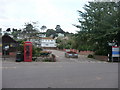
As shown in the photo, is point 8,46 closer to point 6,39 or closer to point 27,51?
point 6,39

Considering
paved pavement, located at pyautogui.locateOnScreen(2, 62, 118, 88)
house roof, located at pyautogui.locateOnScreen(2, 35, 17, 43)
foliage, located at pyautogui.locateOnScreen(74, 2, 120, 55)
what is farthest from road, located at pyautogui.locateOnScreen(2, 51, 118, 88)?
house roof, located at pyautogui.locateOnScreen(2, 35, 17, 43)

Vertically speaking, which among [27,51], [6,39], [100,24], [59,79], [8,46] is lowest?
[59,79]

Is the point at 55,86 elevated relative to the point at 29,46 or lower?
lower

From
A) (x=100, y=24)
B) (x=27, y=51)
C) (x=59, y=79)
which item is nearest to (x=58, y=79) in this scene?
(x=59, y=79)

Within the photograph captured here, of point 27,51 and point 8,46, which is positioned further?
point 8,46

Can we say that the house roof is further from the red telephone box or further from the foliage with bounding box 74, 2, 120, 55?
the foliage with bounding box 74, 2, 120, 55

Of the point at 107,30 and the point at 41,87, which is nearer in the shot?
the point at 41,87

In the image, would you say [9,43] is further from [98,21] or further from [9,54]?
[98,21]

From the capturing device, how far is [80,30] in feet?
83.5

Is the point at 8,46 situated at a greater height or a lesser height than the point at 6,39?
lesser

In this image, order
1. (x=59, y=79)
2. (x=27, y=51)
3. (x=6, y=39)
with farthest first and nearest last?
1. (x=6, y=39)
2. (x=27, y=51)
3. (x=59, y=79)

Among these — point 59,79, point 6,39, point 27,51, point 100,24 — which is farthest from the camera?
point 6,39

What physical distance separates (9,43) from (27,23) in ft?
15.3

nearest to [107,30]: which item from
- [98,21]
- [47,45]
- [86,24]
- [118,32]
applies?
[118,32]
